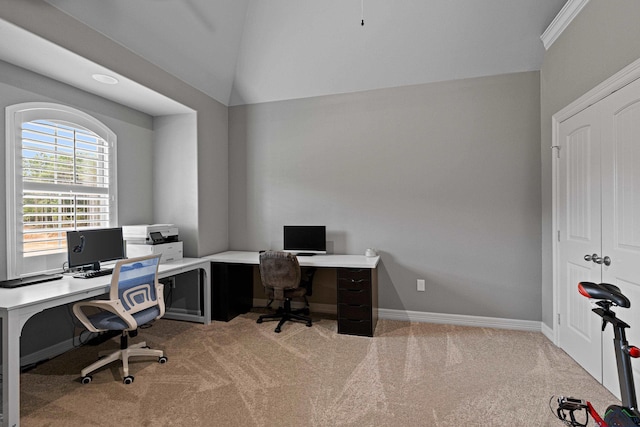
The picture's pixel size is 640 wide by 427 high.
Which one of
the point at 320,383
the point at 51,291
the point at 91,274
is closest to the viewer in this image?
the point at 51,291

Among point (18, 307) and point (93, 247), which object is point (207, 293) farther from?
point (18, 307)

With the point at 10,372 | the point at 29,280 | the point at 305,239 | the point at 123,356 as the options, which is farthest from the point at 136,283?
the point at 305,239

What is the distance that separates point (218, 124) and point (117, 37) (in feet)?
5.34

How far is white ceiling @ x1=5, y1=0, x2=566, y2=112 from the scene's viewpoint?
303 cm

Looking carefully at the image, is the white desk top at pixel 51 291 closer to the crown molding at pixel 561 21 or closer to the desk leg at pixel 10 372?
the desk leg at pixel 10 372

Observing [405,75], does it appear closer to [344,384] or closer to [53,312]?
[344,384]

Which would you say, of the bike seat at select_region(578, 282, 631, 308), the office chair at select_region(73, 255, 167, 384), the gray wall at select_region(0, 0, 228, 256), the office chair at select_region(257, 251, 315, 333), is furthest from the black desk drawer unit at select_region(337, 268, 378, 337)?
the bike seat at select_region(578, 282, 631, 308)

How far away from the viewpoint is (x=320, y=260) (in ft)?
11.8

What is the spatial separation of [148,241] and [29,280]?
101 cm

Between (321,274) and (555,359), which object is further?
(321,274)

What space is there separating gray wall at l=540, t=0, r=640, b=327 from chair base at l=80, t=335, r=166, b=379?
377 cm

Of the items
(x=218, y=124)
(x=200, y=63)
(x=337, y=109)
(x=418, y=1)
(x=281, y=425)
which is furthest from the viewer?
(x=218, y=124)

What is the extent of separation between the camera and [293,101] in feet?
13.8

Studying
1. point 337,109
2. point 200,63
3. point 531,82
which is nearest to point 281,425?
point 337,109
